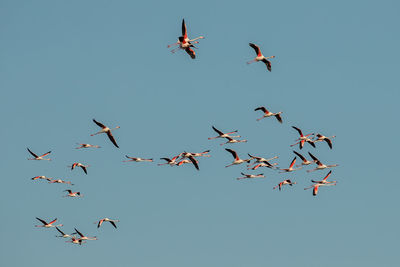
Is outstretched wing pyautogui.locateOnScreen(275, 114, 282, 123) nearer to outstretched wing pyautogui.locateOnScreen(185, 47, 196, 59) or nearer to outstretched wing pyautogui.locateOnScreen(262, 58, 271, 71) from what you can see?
outstretched wing pyautogui.locateOnScreen(262, 58, 271, 71)

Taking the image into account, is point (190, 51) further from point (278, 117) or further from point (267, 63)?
point (278, 117)

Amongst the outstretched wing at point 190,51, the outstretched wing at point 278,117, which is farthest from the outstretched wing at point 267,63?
the outstretched wing at point 190,51

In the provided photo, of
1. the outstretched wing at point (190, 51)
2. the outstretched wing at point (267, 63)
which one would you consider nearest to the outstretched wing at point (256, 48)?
the outstretched wing at point (267, 63)

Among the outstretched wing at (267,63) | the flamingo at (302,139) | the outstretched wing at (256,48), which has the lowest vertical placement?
the flamingo at (302,139)

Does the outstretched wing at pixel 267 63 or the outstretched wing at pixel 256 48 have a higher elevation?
the outstretched wing at pixel 256 48

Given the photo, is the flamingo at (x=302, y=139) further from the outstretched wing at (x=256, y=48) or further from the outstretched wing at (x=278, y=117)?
the outstretched wing at (x=256, y=48)

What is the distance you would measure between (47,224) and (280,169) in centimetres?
2427

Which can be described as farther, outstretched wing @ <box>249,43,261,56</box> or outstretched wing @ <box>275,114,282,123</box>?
outstretched wing @ <box>275,114,282,123</box>

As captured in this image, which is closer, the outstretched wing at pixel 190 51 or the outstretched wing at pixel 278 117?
the outstretched wing at pixel 190 51

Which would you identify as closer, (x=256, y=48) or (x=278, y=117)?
(x=256, y=48)

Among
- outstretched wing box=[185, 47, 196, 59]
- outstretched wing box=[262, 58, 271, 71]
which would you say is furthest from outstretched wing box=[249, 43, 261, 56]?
outstretched wing box=[185, 47, 196, 59]

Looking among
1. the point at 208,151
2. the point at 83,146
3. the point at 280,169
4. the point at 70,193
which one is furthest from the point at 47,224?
the point at 280,169

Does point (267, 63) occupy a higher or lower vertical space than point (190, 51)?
higher

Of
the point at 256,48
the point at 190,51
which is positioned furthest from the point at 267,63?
the point at 190,51
